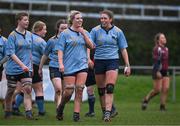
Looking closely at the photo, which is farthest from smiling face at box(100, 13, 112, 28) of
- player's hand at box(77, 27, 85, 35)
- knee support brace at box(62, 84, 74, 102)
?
knee support brace at box(62, 84, 74, 102)

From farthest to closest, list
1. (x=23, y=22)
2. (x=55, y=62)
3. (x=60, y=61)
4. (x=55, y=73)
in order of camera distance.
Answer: (x=55, y=62)
(x=55, y=73)
(x=23, y=22)
(x=60, y=61)

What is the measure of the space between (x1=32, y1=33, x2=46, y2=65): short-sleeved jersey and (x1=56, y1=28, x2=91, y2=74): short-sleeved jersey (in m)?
2.11

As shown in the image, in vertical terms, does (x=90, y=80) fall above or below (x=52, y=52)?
below

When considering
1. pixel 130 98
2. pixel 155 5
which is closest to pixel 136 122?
pixel 130 98

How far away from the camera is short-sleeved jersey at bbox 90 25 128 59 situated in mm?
16781

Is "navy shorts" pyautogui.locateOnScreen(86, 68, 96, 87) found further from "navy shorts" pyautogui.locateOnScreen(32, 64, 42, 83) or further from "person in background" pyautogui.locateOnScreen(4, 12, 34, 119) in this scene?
"person in background" pyautogui.locateOnScreen(4, 12, 34, 119)

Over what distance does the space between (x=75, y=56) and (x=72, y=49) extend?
6.3 inches

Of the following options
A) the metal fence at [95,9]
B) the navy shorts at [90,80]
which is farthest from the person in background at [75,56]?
the metal fence at [95,9]

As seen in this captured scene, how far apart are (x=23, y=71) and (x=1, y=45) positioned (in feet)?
3.23

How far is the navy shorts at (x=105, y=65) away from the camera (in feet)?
54.8

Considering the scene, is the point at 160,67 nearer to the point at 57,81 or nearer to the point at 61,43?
the point at 57,81


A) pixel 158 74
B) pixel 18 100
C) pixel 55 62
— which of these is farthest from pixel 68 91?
pixel 158 74

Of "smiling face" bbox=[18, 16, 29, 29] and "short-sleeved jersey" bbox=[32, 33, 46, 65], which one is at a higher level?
"smiling face" bbox=[18, 16, 29, 29]

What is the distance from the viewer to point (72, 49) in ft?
52.6
